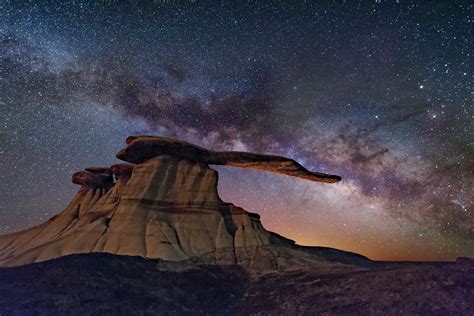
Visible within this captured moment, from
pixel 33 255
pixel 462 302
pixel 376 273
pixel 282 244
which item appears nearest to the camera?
pixel 462 302

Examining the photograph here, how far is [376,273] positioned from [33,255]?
26.5 meters

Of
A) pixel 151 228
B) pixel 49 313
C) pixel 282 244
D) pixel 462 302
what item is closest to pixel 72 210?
pixel 151 228

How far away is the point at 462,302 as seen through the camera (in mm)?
15992

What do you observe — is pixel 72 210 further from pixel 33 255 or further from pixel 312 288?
pixel 312 288

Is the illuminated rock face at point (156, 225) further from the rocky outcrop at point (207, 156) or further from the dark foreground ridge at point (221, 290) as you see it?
the dark foreground ridge at point (221, 290)

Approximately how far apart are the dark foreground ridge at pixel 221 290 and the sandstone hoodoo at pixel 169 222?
3747 mm

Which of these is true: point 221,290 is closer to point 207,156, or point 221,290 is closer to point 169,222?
point 169,222

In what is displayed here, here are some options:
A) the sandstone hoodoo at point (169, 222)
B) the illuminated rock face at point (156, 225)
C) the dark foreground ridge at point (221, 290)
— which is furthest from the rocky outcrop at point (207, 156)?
the dark foreground ridge at point (221, 290)

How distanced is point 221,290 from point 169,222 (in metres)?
11.2

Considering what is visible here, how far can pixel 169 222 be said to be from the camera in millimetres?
33969

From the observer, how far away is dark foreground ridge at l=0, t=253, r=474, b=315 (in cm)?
1733

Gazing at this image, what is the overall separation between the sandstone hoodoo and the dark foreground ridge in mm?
3747

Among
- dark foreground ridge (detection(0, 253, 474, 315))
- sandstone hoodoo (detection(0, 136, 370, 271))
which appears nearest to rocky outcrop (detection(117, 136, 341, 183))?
sandstone hoodoo (detection(0, 136, 370, 271))

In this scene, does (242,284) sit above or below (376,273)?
below
